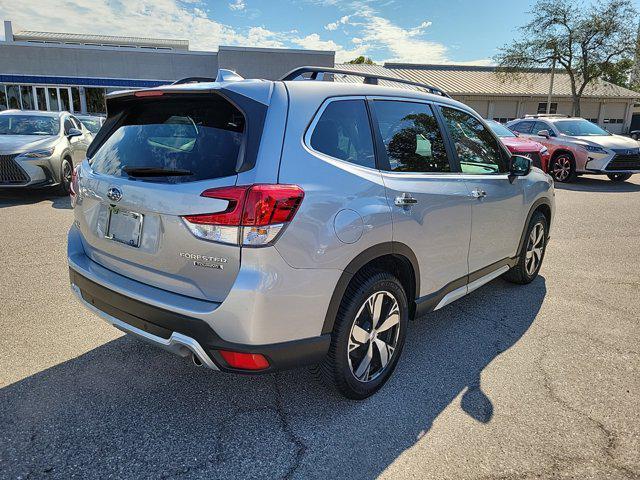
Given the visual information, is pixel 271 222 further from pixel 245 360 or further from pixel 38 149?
pixel 38 149

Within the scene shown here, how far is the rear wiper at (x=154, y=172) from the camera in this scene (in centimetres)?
240

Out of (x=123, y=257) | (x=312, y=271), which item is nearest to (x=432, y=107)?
(x=312, y=271)

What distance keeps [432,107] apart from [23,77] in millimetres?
34669

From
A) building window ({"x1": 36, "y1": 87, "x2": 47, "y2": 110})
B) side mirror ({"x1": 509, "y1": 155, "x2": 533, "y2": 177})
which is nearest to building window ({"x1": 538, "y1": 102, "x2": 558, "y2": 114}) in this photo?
building window ({"x1": 36, "y1": 87, "x2": 47, "y2": 110})

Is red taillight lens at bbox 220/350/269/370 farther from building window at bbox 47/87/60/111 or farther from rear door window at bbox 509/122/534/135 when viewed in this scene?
building window at bbox 47/87/60/111

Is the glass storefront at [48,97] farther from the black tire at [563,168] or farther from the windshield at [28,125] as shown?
the black tire at [563,168]

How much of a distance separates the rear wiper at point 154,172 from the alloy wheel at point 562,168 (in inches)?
502

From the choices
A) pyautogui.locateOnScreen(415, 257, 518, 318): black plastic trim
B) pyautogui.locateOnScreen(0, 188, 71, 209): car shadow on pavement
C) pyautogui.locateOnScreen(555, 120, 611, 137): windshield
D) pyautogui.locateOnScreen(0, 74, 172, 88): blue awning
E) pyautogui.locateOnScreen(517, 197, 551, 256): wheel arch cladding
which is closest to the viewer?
pyautogui.locateOnScreen(415, 257, 518, 318): black plastic trim

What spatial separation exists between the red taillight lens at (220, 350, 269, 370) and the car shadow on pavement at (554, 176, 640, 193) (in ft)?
38.7

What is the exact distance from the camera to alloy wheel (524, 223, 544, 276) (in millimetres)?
4691

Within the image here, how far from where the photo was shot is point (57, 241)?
6.07m

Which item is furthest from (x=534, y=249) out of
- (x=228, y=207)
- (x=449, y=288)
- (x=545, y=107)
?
(x=545, y=107)

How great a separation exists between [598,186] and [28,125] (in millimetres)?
13756

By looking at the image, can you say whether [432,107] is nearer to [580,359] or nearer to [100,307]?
[580,359]
